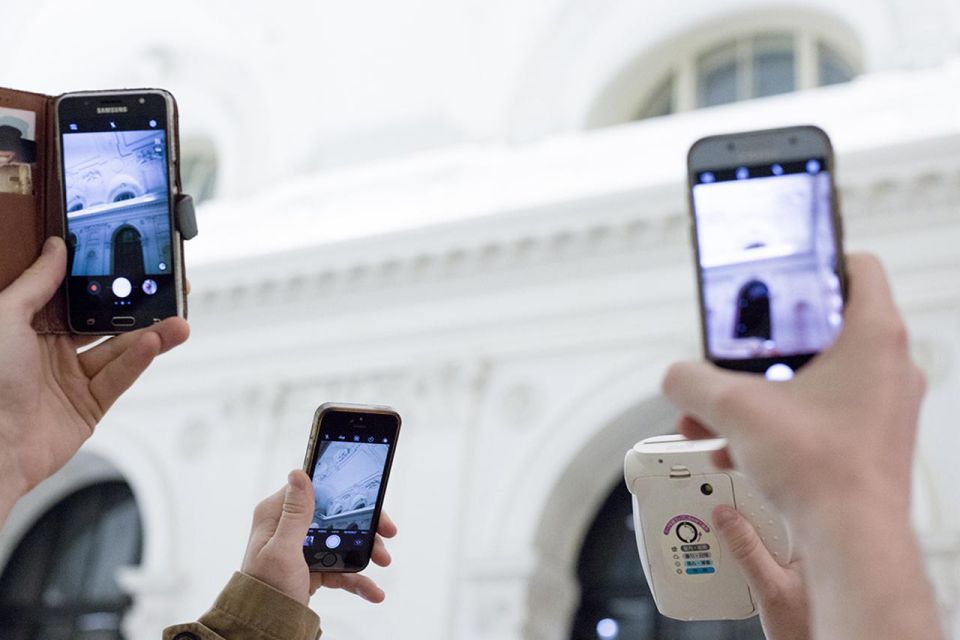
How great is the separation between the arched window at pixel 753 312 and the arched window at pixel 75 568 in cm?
1129

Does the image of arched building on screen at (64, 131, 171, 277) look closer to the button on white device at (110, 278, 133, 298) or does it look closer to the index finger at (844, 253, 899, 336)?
the button on white device at (110, 278, 133, 298)

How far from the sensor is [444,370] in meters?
10.2

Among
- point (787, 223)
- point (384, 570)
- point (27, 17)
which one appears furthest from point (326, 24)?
point (787, 223)

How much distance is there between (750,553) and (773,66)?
1039 cm

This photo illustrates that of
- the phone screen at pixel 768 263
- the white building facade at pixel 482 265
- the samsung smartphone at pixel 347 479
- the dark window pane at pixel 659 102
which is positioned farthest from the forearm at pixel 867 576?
the dark window pane at pixel 659 102

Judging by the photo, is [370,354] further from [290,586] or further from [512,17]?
[290,586]

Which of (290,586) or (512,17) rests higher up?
(512,17)

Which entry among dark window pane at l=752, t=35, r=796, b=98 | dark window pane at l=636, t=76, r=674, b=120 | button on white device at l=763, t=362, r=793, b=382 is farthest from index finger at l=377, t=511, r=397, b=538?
dark window pane at l=636, t=76, r=674, b=120

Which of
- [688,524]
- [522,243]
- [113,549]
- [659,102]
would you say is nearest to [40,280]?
[688,524]

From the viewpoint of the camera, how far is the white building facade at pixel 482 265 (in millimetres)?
9086

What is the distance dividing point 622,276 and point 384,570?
11.0ft

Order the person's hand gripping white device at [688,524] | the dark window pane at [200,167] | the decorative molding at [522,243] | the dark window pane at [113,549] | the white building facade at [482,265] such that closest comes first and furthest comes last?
the person's hand gripping white device at [688,524], the decorative molding at [522,243], the white building facade at [482,265], the dark window pane at [113,549], the dark window pane at [200,167]

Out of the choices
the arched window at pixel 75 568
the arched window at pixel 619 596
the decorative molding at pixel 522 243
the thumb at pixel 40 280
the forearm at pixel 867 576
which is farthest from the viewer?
the arched window at pixel 75 568

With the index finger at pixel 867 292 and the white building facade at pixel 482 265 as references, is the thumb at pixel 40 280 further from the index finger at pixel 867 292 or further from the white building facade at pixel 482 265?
the white building facade at pixel 482 265
